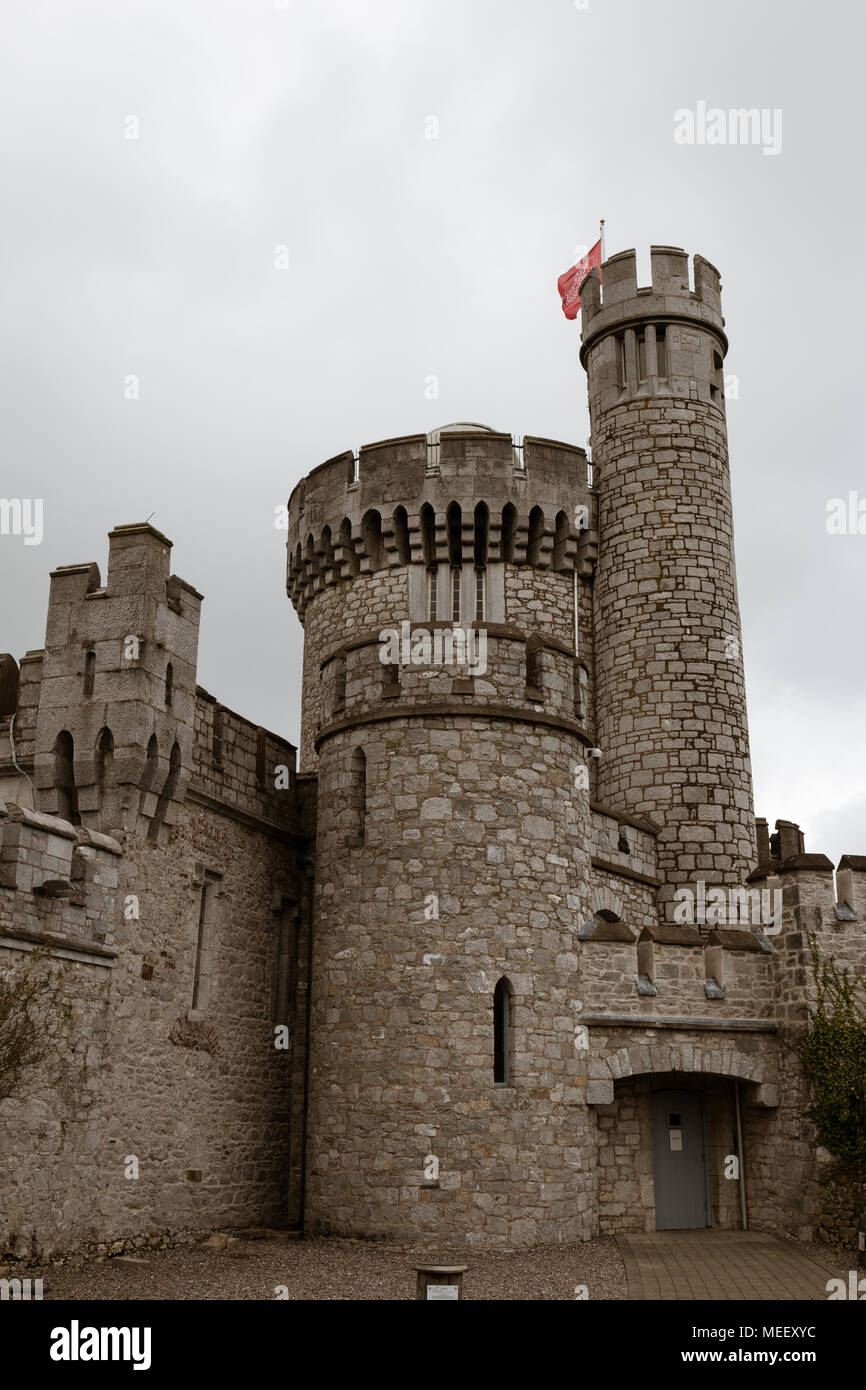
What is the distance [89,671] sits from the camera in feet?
44.4

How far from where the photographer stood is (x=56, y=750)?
1341cm

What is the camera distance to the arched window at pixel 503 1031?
12977 mm

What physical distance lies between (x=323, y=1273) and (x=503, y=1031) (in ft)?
10.2

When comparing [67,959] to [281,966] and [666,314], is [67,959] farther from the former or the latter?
[666,314]

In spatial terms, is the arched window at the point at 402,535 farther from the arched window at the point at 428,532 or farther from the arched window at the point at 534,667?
the arched window at the point at 534,667

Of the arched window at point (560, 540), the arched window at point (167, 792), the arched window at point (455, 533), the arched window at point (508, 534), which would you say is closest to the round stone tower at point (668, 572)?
the arched window at point (560, 540)

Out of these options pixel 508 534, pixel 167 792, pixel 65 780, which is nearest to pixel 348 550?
pixel 508 534

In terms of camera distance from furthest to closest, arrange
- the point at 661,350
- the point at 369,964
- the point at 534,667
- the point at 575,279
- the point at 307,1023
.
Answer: the point at 575,279 < the point at 661,350 < the point at 307,1023 < the point at 534,667 < the point at 369,964

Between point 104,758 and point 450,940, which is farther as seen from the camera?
point 104,758

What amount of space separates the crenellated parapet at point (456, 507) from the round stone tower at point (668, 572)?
0.92 metres

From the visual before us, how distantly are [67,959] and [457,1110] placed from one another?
4165 millimetres

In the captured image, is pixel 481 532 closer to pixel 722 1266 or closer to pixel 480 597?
pixel 480 597
